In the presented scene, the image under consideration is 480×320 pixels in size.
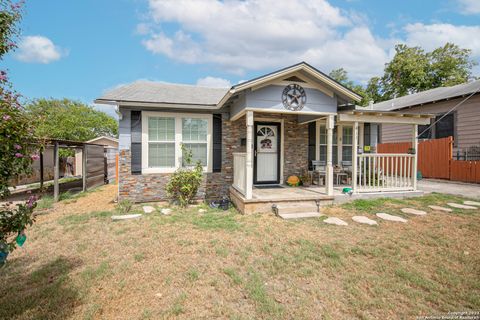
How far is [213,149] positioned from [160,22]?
5790 mm

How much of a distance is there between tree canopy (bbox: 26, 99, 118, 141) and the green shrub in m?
17.0

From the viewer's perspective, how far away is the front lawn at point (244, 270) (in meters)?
2.42

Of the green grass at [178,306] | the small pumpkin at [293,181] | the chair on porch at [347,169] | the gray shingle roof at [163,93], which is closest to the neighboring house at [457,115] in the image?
the chair on porch at [347,169]

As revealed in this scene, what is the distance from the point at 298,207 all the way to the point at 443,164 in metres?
9.77

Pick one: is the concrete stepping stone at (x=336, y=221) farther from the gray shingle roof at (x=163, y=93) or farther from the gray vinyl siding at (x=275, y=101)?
the gray shingle roof at (x=163, y=93)

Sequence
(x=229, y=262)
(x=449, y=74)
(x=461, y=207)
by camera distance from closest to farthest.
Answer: (x=229, y=262) < (x=461, y=207) < (x=449, y=74)

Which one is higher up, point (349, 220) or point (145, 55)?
point (145, 55)

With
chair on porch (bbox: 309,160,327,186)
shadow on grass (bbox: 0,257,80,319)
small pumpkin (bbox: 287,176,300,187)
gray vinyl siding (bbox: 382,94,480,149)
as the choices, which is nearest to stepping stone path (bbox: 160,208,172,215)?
shadow on grass (bbox: 0,257,80,319)

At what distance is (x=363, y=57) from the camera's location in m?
34.1

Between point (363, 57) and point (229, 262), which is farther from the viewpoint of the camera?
point (363, 57)

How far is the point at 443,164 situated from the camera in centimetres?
1093

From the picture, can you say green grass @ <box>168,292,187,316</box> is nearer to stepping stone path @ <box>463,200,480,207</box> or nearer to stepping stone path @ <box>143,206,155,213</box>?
stepping stone path @ <box>143,206,155,213</box>

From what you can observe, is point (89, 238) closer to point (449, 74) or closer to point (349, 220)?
point (349, 220)

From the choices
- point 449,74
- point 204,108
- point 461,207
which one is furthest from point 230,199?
point 449,74
